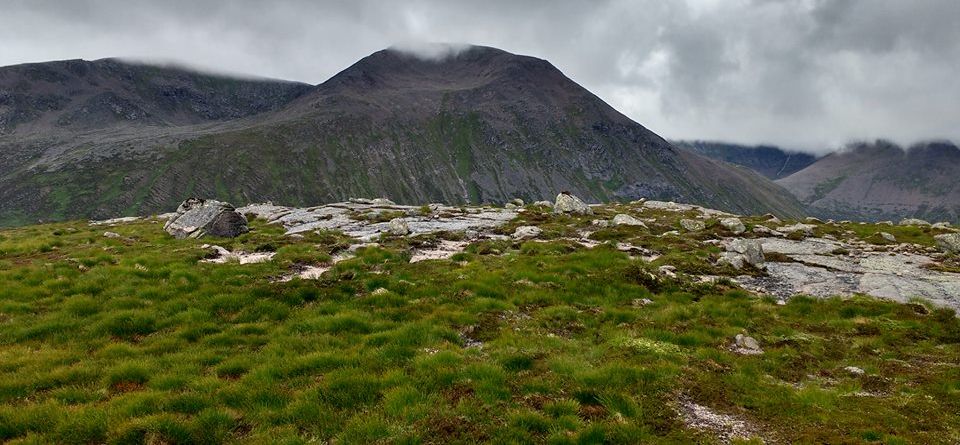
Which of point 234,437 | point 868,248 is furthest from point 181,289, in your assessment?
point 868,248

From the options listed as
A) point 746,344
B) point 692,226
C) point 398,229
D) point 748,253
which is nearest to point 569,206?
point 692,226

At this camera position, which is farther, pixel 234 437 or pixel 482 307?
pixel 482 307

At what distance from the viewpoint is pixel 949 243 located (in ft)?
115

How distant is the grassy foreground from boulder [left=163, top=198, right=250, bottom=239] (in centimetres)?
1038

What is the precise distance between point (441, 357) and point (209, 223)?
29209 millimetres

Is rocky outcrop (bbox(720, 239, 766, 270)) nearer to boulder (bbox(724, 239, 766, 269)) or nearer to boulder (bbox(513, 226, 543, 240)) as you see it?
boulder (bbox(724, 239, 766, 269))

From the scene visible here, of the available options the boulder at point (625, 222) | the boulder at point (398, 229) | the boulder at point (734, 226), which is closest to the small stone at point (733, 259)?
the boulder at point (625, 222)

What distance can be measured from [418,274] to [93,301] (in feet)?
40.6

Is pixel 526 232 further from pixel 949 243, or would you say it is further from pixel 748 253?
pixel 949 243

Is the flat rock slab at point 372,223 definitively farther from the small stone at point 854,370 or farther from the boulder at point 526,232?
the small stone at point 854,370

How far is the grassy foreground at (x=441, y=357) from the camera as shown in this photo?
10.5 meters

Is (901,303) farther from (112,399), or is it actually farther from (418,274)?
(112,399)

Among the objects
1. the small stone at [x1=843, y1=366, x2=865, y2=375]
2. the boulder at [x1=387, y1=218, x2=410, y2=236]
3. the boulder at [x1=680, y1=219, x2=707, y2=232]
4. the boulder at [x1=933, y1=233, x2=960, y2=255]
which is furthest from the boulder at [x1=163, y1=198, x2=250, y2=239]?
the boulder at [x1=933, y1=233, x2=960, y2=255]

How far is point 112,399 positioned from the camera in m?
11.1
